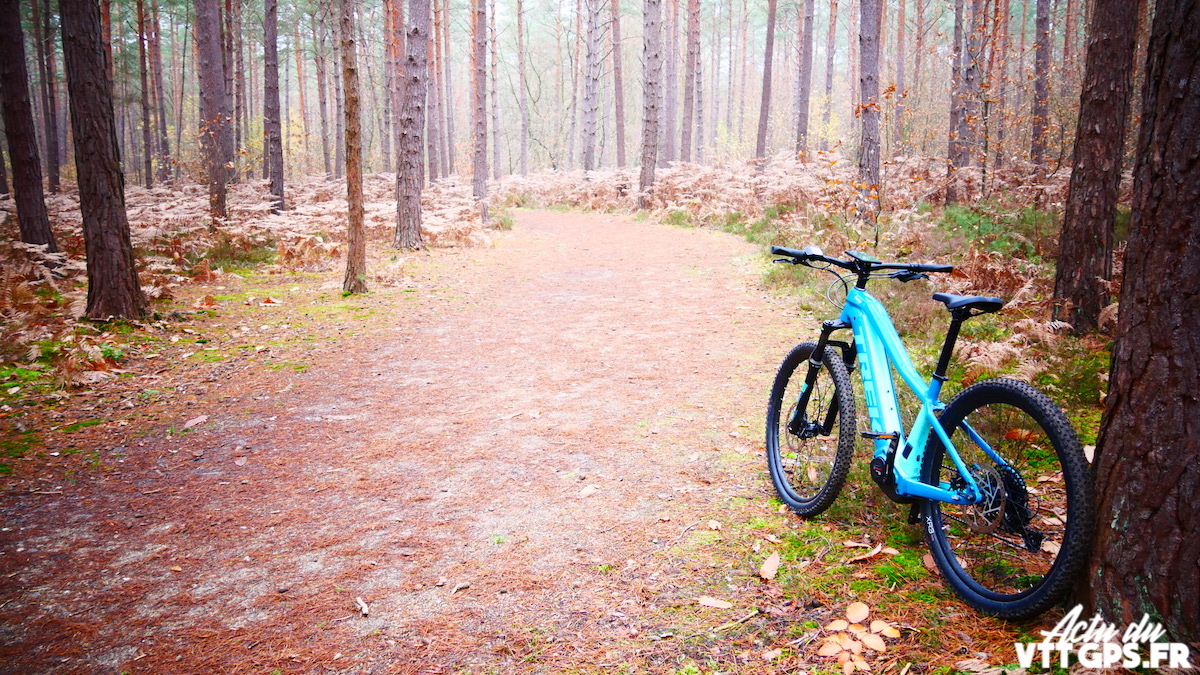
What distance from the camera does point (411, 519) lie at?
141 inches

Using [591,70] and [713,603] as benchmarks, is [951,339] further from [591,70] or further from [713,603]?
[591,70]

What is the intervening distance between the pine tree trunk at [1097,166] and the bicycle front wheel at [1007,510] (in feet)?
11.9

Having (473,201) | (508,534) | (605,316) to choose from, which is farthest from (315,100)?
(508,534)

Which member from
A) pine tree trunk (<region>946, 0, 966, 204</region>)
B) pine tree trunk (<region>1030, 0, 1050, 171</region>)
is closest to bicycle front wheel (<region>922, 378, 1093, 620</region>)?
pine tree trunk (<region>946, 0, 966, 204</region>)

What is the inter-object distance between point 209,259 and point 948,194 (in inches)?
561

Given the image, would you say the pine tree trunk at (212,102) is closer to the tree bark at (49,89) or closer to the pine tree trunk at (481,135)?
the pine tree trunk at (481,135)

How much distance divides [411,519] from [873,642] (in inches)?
95.0

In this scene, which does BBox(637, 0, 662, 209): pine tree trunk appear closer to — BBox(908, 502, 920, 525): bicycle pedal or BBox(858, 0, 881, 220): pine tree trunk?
BBox(858, 0, 881, 220): pine tree trunk

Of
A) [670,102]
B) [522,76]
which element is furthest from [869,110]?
[522,76]

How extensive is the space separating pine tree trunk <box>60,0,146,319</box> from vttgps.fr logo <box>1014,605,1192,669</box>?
8.34 metres

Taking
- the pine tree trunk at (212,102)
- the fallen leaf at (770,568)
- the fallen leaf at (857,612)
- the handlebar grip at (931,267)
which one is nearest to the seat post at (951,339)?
the handlebar grip at (931,267)

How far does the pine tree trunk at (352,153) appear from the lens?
8375 millimetres

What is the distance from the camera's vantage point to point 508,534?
3.41m

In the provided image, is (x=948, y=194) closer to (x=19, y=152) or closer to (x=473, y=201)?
(x=473, y=201)
